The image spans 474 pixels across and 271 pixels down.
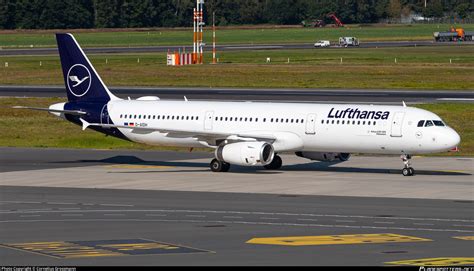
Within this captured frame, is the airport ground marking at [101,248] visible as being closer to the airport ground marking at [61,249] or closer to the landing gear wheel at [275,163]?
the airport ground marking at [61,249]

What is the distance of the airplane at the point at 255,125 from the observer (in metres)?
59.3

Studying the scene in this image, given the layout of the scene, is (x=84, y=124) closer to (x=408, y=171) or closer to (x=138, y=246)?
(x=408, y=171)

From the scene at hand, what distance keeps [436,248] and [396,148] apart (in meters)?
22.8

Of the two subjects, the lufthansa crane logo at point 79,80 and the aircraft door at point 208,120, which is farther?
the lufthansa crane logo at point 79,80

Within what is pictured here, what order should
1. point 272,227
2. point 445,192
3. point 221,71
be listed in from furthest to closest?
point 221,71 < point 445,192 < point 272,227

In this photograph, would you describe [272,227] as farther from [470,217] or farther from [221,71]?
[221,71]

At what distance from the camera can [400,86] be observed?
121 metres

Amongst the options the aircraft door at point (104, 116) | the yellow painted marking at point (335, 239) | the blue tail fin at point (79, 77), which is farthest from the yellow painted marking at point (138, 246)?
the blue tail fin at point (79, 77)

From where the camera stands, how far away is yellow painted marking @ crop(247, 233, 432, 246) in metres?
38.2

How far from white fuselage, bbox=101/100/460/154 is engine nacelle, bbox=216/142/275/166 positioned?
1.24 meters

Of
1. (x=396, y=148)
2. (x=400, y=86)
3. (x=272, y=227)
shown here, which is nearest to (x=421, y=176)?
(x=396, y=148)

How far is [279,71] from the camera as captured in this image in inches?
5546

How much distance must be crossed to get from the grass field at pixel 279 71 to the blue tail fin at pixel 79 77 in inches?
2227

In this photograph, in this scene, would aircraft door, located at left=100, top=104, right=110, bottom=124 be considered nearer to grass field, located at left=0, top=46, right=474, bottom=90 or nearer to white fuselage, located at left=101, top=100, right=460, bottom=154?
white fuselage, located at left=101, top=100, right=460, bottom=154
